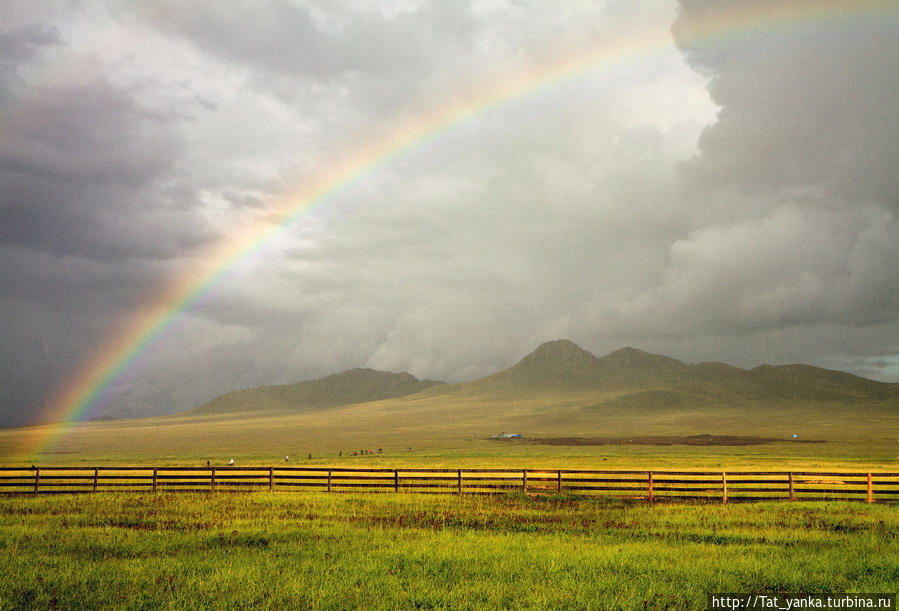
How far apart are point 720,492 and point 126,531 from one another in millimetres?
27422

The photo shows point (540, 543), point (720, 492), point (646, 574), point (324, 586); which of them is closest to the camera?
point (324, 586)

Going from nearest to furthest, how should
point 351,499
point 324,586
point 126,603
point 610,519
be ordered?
1. point 126,603
2. point 324,586
3. point 610,519
4. point 351,499

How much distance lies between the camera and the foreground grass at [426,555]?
39.9ft

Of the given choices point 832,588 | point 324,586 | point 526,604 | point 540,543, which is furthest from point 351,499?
point 832,588

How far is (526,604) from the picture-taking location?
1183 centimetres

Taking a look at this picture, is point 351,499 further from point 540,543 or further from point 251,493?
point 540,543

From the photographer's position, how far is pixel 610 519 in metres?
22.8

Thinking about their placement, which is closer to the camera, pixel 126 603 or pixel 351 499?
pixel 126 603

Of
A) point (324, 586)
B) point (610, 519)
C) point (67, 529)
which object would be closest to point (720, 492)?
point (610, 519)

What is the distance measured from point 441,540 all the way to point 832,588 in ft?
31.0

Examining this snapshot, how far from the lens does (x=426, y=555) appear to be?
1552 cm

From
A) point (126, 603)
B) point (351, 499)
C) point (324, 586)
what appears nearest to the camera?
point (126, 603)

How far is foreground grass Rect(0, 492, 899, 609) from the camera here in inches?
478

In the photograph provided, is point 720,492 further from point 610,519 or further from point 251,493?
point 251,493
